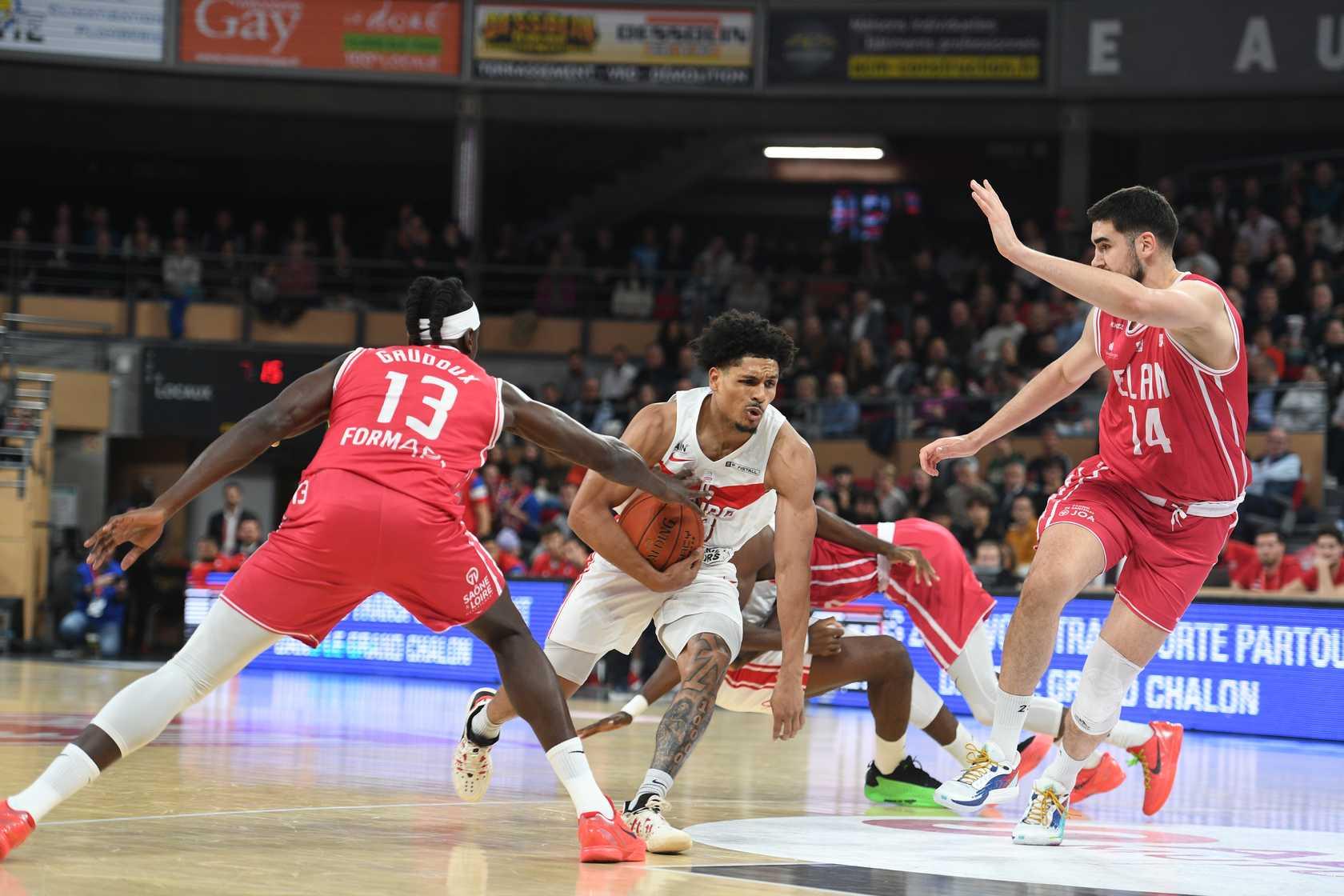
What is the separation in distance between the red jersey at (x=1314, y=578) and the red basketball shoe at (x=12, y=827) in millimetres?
9081

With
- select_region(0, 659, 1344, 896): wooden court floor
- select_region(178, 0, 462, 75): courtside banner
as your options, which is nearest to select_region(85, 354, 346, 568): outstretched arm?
select_region(0, 659, 1344, 896): wooden court floor

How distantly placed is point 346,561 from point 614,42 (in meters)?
19.0

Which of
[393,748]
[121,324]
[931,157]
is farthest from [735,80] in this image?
[393,748]

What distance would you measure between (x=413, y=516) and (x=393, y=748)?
3992mm

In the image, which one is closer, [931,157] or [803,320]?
[803,320]

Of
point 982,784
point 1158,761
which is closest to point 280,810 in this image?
point 982,784

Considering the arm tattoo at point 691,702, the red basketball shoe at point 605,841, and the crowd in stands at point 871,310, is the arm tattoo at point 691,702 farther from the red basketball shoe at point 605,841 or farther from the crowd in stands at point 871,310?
the crowd in stands at point 871,310

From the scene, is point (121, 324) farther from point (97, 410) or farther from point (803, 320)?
point (803, 320)

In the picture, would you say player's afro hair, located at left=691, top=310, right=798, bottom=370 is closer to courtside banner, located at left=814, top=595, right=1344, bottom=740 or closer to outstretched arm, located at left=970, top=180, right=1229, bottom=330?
outstretched arm, located at left=970, top=180, right=1229, bottom=330

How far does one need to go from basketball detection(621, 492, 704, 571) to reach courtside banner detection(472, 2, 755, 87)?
17682 millimetres

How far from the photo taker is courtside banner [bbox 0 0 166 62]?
2216 centimetres

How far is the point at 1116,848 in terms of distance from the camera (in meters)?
5.70

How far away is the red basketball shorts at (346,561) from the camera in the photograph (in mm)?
4934

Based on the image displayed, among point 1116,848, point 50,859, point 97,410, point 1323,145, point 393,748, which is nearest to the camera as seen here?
point 50,859
